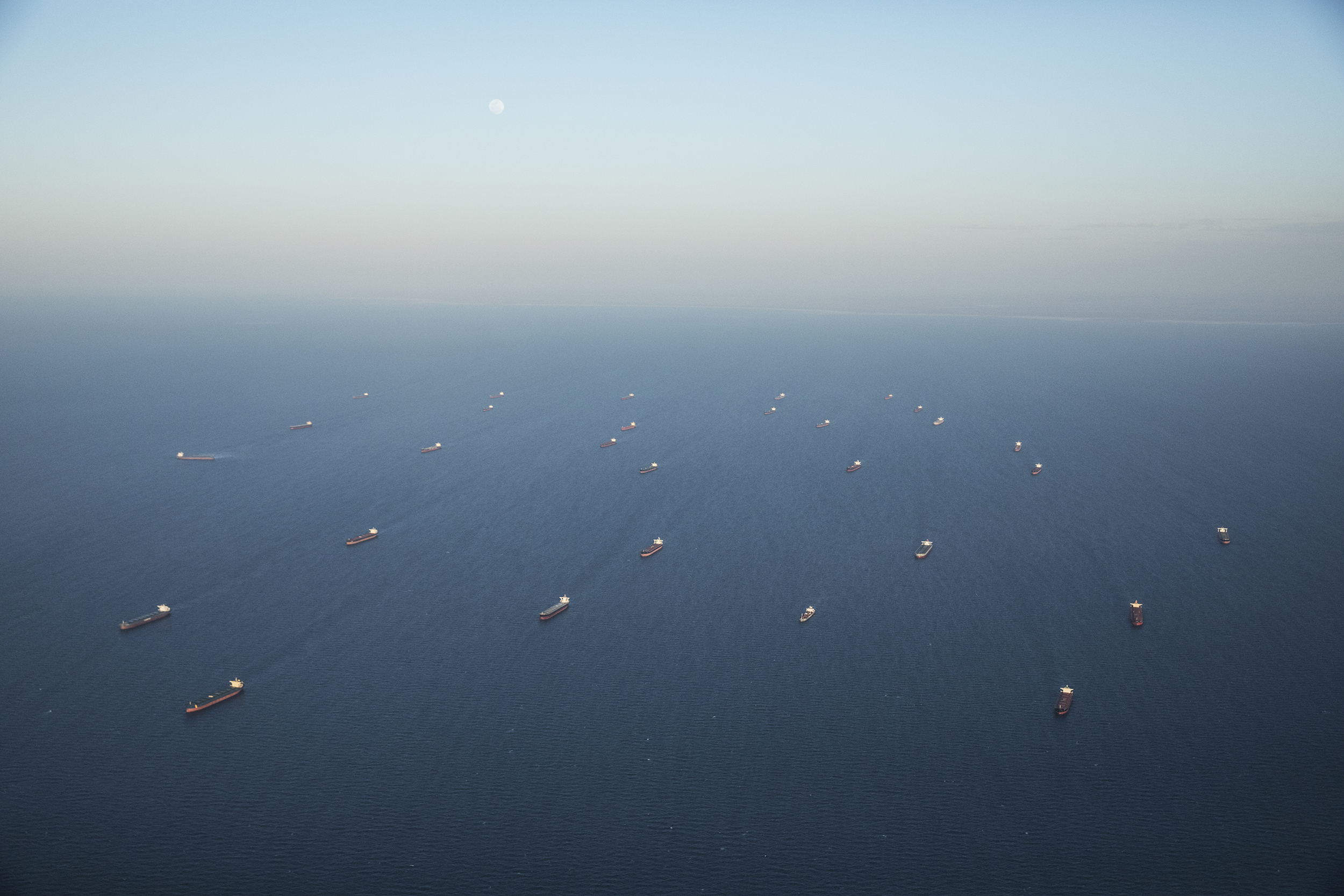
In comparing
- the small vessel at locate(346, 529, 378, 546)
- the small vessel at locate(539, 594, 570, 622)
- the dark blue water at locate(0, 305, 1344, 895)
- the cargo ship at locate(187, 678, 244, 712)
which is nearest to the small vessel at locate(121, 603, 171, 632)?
the dark blue water at locate(0, 305, 1344, 895)

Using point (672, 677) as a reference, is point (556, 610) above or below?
above

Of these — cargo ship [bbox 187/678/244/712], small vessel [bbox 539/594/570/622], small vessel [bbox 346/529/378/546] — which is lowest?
cargo ship [bbox 187/678/244/712]

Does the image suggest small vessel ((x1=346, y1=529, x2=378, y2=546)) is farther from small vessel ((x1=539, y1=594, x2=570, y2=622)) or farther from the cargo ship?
small vessel ((x1=539, y1=594, x2=570, y2=622))

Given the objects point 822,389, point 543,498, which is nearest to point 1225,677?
point 543,498

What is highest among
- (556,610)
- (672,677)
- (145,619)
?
(145,619)

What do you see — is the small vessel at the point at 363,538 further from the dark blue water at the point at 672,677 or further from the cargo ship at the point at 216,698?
the cargo ship at the point at 216,698

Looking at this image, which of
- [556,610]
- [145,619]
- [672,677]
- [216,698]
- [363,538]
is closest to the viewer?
[216,698]

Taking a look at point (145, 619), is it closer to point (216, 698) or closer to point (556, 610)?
point (216, 698)

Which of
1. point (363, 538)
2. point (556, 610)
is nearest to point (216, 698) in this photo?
point (556, 610)
